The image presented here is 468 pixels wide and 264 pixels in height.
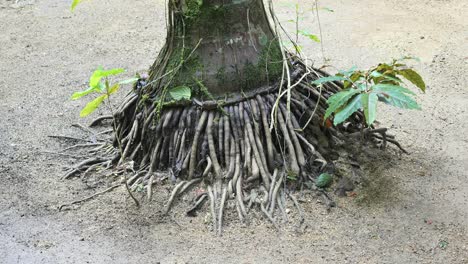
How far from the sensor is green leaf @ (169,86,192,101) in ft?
13.1

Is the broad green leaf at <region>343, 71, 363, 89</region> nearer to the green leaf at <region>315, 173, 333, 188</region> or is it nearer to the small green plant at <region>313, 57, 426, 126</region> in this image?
the small green plant at <region>313, 57, 426, 126</region>

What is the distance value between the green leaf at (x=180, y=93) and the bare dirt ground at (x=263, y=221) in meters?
0.67

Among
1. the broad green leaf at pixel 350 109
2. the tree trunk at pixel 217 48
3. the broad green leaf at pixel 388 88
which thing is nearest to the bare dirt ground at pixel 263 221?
the broad green leaf at pixel 350 109

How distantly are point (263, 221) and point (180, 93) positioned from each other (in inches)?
38.2

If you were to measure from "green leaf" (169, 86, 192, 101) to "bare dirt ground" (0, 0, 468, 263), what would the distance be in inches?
26.5

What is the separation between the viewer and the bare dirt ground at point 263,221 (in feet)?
11.5

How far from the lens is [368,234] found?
11.7 feet

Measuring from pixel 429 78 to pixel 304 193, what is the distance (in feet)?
7.27

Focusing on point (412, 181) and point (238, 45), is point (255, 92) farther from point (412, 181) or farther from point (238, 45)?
point (412, 181)

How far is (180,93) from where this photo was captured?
13.2 feet

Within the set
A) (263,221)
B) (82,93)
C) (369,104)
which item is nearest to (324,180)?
(263,221)

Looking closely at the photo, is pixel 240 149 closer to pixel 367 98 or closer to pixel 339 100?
pixel 339 100

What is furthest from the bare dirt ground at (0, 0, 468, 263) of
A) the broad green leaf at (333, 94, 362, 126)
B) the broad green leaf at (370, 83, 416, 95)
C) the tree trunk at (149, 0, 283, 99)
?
the tree trunk at (149, 0, 283, 99)

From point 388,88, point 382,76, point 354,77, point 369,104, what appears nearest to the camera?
point 369,104
